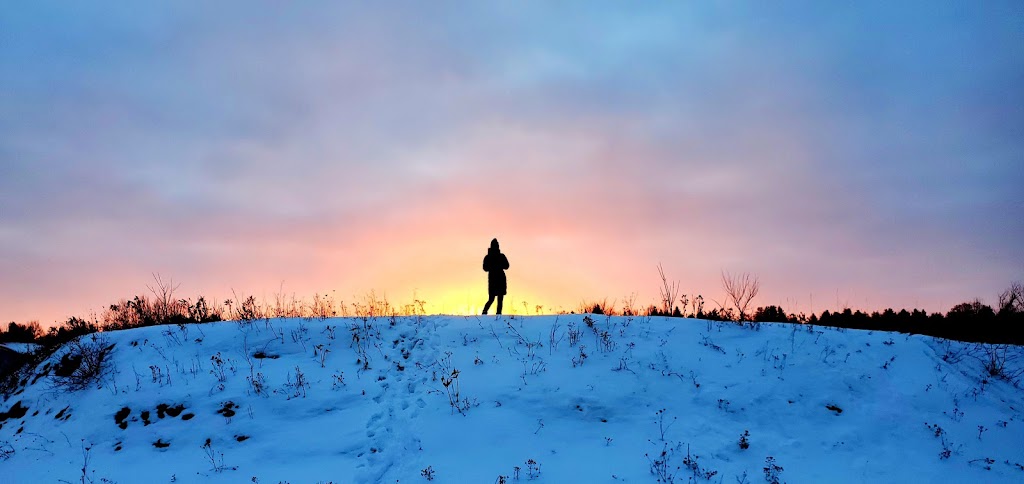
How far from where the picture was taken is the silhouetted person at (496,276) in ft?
49.8

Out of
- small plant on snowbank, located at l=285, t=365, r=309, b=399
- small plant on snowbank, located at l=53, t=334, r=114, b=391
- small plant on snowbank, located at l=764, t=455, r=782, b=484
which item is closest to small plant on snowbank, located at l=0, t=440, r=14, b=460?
small plant on snowbank, located at l=53, t=334, r=114, b=391

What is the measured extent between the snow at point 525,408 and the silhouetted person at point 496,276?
2.84m

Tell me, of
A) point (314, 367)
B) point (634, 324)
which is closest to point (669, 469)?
point (634, 324)

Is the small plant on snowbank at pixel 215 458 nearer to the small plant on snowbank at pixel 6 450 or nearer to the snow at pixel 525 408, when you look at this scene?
the snow at pixel 525 408

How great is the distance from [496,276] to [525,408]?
20.4 ft

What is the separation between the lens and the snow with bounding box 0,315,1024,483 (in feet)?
26.3

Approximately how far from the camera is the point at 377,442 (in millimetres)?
8492

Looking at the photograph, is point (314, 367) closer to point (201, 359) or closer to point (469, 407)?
point (201, 359)

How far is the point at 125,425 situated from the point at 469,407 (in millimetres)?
6125

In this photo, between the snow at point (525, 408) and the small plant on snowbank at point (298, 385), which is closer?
the snow at point (525, 408)

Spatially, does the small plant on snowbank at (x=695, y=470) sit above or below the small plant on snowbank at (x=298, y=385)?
below

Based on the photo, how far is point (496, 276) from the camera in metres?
15.2

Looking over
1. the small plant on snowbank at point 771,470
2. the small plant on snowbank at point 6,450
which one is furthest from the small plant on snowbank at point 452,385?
the small plant on snowbank at point 6,450

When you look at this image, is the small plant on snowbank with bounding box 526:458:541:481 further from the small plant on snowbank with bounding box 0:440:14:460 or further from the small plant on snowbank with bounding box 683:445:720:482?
the small plant on snowbank with bounding box 0:440:14:460
